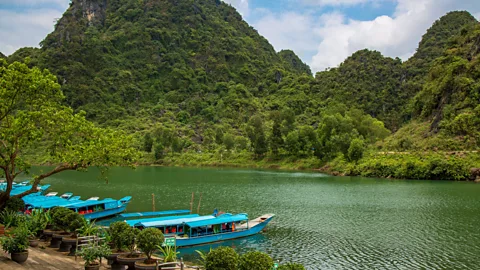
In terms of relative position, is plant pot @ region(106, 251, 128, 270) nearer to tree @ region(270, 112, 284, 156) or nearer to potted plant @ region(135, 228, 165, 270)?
potted plant @ region(135, 228, 165, 270)

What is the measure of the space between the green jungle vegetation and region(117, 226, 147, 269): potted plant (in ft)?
149

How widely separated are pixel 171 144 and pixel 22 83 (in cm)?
10150

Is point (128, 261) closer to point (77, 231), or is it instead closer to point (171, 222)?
point (77, 231)

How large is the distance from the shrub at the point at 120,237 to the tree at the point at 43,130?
18.8 ft

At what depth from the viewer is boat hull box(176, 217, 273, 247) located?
26.4 metres

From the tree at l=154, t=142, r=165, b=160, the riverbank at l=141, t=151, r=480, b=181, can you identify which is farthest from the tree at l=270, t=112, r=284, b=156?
the tree at l=154, t=142, r=165, b=160

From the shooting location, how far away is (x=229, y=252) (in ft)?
48.0

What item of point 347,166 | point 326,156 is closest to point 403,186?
point 347,166

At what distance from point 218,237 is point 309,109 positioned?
463 ft

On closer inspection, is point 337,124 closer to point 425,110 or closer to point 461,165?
point 425,110

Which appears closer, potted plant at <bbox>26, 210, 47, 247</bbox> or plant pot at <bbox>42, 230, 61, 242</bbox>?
potted plant at <bbox>26, 210, 47, 247</bbox>

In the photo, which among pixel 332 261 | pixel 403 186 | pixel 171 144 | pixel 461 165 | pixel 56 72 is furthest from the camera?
pixel 56 72

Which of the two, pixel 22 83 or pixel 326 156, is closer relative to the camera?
pixel 22 83

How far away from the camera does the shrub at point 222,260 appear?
14242 mm
